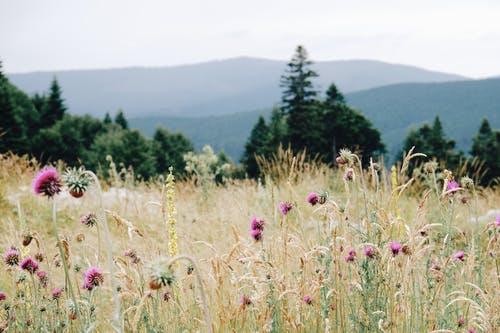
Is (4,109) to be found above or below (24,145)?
above

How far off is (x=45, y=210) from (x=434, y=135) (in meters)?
49.0

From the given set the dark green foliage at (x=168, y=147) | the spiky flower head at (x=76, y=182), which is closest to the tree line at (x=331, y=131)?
the dark green foliage at (x=168, y=147)

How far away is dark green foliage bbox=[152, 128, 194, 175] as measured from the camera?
5691cm

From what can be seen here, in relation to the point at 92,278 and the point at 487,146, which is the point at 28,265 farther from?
the point at 487,146

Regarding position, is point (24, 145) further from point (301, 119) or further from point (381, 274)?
point (381, 274)

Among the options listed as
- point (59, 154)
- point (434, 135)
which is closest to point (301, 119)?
point (434, 135)

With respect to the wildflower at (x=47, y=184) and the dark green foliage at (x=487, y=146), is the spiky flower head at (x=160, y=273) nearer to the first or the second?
the wildflower at (x=47, y=184)

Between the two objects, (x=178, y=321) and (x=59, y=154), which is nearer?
(x=178, y=321)

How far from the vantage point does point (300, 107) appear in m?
39.9

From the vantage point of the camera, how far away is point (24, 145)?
40125mm

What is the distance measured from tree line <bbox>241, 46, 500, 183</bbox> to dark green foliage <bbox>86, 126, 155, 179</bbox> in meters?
10.3

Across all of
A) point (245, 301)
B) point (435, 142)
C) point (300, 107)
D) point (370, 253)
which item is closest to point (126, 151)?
point (300, 107)

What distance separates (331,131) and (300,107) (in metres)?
4.98

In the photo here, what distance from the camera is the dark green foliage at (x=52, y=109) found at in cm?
5181
